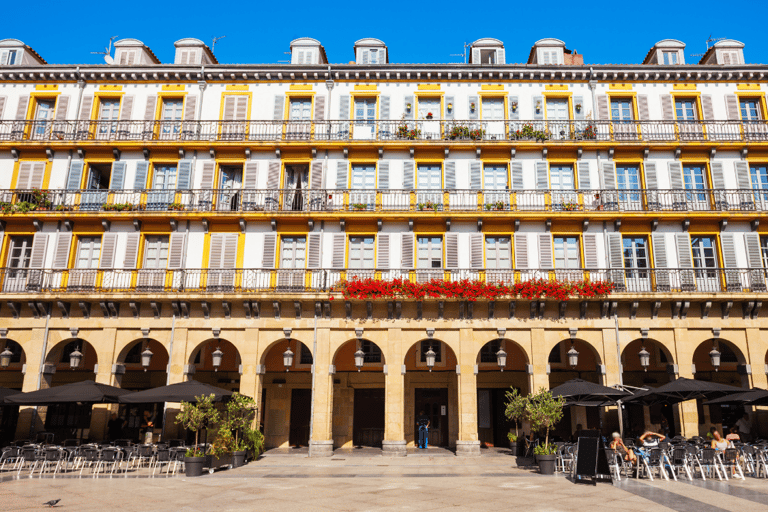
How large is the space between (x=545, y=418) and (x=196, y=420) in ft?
35.6

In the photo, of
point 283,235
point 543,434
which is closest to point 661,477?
point 543,434

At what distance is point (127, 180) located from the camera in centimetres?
2639

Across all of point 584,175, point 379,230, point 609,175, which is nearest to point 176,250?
point 379,230

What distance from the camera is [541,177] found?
2612cm

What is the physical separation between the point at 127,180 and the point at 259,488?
1687 cm

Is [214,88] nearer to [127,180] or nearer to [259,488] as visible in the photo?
[127,180]

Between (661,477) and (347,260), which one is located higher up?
(347,260)

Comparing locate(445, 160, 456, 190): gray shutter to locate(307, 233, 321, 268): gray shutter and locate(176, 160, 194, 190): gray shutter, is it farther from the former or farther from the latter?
locate(176, 160, 194, 190): gray shutter

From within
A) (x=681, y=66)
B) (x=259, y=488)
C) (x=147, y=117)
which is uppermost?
(x=681, y=66)

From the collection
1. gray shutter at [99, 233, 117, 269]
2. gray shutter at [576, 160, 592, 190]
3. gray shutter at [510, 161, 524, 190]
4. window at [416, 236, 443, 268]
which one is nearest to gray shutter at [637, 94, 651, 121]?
gray shutter at [576, 160, 592, 190]

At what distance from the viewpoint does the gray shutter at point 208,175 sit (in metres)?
26.3

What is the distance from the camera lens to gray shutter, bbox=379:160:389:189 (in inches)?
1030

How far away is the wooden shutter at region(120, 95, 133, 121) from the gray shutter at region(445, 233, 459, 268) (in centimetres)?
1566

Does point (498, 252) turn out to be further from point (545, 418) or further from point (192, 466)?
point (192, 466)
